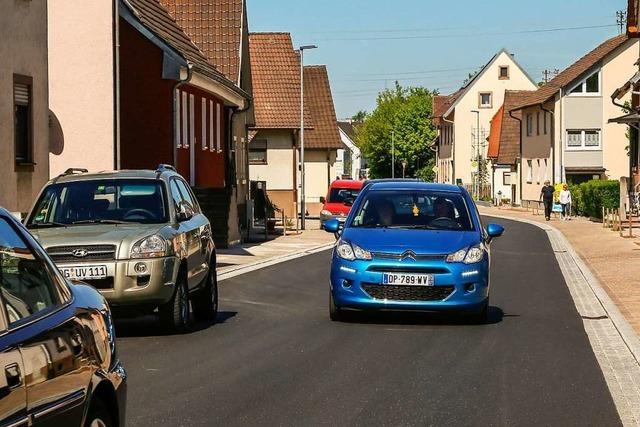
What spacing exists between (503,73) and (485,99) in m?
2.66

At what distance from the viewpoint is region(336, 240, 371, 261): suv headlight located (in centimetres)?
1428

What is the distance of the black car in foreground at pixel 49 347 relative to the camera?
4.47 m

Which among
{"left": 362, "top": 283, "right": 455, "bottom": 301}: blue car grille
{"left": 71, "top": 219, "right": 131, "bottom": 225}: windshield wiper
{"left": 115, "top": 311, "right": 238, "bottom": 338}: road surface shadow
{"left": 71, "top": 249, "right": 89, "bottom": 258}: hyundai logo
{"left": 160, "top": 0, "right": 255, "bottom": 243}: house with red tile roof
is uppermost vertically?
{"left": 160, "top": 0, "right": 255, "bottom": 243}: house with red tile roof

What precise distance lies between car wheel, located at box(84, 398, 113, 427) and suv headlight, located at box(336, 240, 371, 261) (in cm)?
871

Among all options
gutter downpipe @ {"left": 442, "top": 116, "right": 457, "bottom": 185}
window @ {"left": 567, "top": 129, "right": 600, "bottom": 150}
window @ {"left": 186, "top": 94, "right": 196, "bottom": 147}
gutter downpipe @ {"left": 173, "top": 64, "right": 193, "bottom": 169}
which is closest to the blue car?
gutter downpipe @ {"left": 173, "top": 64, "right": 193, "bottom": 169}

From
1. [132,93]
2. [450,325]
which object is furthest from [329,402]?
[132,93]

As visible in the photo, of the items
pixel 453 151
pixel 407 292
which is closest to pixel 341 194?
pixel 407 292

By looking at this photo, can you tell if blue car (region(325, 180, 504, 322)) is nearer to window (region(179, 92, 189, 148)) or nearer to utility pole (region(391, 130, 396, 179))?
window (region(179, 92, 189, 148))

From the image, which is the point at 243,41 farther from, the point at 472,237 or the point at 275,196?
the point at 472,237

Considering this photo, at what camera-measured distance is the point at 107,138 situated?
28453mm

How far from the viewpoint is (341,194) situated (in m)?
45.2

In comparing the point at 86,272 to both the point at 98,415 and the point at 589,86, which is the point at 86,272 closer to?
the point at 98,415

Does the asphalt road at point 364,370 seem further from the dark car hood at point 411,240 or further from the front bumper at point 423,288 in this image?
the dark car hood at point 411,240

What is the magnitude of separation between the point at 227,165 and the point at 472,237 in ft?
86.4
